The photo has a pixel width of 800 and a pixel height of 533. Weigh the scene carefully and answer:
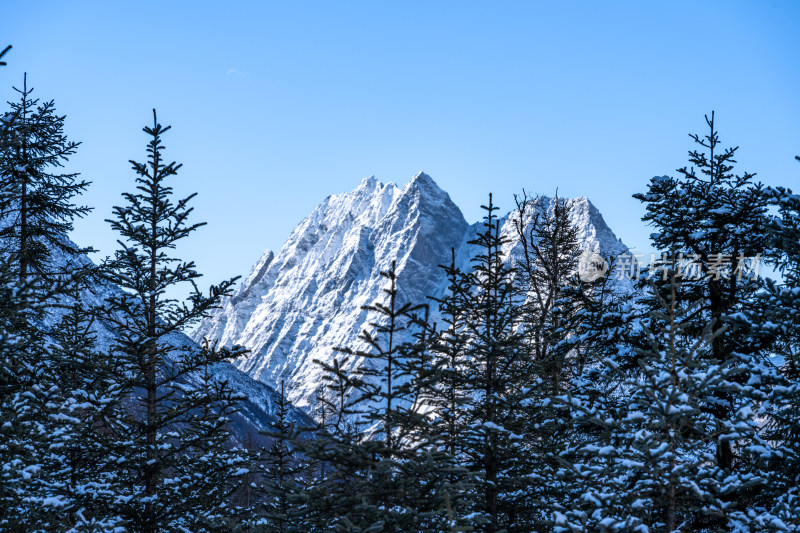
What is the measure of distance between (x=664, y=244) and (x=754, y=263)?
1.79 meters

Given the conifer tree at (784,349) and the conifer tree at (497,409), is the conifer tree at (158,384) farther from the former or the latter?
the conifer tree at (784,349)

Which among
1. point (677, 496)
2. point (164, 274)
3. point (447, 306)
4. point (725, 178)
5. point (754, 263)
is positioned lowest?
point (677, 496)

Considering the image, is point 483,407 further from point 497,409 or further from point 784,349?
point 784,349

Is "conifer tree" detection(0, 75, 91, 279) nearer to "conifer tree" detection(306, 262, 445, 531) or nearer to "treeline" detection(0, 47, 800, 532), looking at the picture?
"treeline" detection(0, 47, 800, 532)

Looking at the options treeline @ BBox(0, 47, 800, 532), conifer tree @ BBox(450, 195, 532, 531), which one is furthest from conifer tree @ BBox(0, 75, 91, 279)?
conifer tree @ BBox(450, 195, 532, 531)

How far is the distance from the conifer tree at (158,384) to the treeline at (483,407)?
0.05 metres

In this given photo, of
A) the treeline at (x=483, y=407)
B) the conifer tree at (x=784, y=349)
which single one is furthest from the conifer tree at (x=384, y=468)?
the conifer tree at (x=784, y=349)

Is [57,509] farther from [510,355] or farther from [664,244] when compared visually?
[664,244]

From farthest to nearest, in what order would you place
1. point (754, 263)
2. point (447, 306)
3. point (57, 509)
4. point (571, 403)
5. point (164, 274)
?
1. point (164, 274)
2. point (754, 263)
3. point (447, 306)
4. point (57, 509)
5. point (571, 403)

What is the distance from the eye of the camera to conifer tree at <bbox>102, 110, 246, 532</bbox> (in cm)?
1205

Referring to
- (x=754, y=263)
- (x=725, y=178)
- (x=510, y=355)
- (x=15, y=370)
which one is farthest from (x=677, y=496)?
(x=15, y=370)

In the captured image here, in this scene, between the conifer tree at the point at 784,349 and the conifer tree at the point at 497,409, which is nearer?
the conifer tree at the point at 784,349

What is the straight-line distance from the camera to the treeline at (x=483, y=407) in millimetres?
7738

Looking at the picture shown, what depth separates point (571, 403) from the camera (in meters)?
7.82
